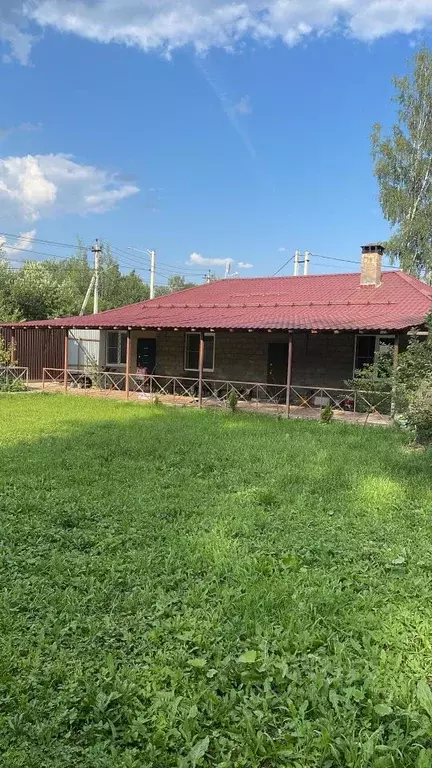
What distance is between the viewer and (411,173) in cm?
2420

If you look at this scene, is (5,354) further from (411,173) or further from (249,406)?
(411,173)

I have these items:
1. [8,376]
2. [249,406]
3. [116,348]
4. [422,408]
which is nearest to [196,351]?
[116,348]

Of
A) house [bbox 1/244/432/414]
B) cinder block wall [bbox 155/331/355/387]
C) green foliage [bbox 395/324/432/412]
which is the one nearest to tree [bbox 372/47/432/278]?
house [bbox 1/244/432/414]

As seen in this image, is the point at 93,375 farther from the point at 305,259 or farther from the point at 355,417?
the point at 305,259

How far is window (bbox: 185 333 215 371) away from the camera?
18266mm

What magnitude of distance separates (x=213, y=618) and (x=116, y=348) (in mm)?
17715

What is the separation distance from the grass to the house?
7.75 metres

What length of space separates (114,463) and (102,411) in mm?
6255

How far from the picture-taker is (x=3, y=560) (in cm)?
424

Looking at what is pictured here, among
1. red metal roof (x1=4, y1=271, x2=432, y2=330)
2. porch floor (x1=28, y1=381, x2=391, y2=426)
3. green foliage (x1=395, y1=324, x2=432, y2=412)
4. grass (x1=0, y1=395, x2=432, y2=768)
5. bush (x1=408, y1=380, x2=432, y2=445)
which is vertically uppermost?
red metal roof (x1=4, y1=271, x2=432, y2=330)

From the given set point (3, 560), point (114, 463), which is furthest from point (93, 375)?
point (3, 560)

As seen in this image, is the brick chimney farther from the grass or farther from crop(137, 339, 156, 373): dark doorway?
the grass

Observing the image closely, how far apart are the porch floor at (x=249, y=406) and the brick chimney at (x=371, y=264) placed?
5.18 meters

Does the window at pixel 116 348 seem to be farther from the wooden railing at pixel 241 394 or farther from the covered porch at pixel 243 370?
the wooden railing at pixel 241 394
